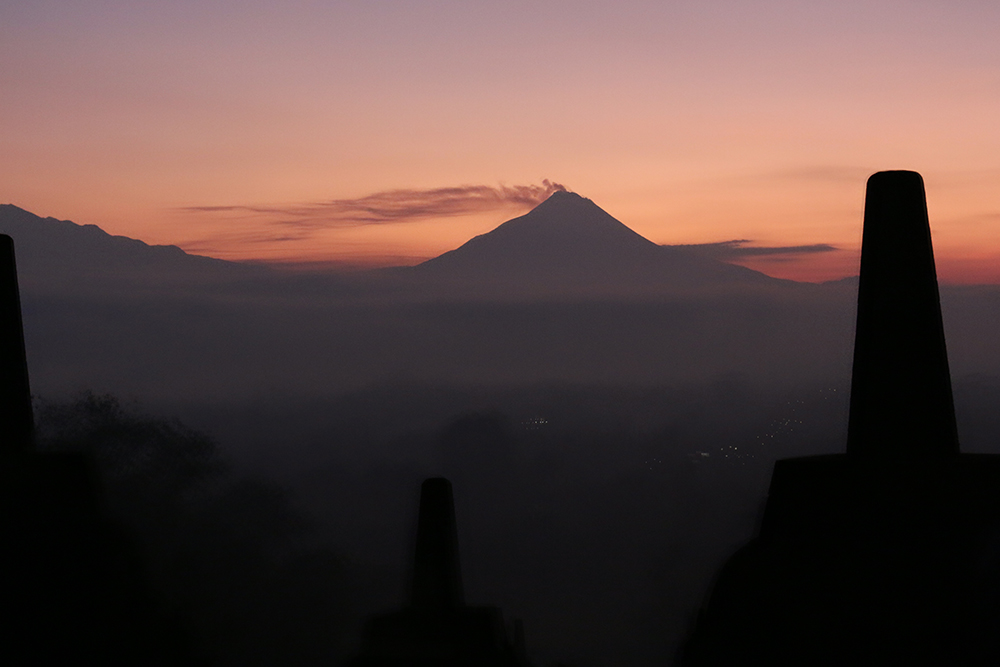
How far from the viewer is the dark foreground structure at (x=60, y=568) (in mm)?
6148

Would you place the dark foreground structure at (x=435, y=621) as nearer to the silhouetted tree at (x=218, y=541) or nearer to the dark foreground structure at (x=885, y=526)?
the dark foreground structure at (x=885, y=526)

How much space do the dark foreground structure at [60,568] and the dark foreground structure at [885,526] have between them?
4260mm

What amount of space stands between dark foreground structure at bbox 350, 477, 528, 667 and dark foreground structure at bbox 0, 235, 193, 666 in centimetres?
456

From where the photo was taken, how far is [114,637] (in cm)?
681

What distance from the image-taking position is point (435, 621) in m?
12.0

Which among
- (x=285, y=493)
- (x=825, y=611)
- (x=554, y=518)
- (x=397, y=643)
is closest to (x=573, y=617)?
(x=554, y=518)

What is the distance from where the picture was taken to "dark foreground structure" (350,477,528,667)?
11.9 metres

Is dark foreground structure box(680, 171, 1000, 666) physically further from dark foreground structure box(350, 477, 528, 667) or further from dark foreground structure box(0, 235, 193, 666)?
dark foreground structure box(350, 477, 528, 667)

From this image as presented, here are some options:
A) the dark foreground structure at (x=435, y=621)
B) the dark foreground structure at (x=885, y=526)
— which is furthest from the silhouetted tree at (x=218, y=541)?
the dark foreground structure at (x=885, y=526)

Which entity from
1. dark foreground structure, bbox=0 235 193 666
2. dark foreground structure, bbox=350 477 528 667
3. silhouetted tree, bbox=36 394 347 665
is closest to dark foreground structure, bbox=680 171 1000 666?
dark foreground structure, bbox=0 235 193 666

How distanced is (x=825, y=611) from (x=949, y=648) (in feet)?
3.03

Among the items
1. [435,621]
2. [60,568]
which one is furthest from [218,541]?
[60,568]

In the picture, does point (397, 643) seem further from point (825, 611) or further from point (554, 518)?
point (554, 518)

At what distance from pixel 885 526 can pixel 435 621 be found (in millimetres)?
7150
